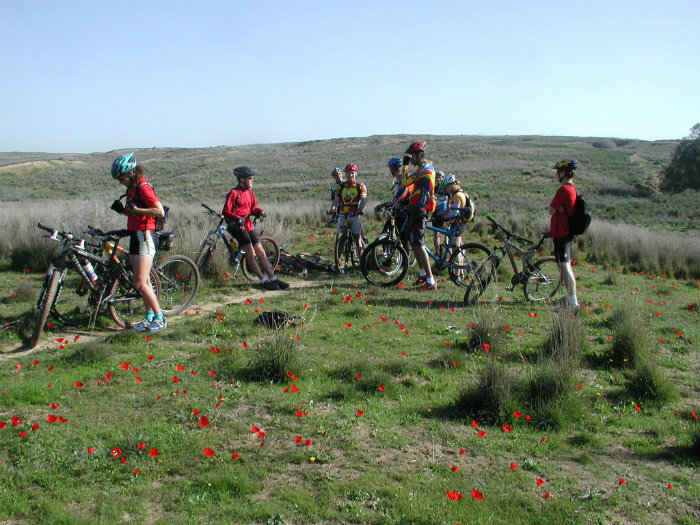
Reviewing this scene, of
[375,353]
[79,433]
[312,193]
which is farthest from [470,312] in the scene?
[312,193]

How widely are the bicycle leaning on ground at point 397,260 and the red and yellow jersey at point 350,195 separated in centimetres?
97

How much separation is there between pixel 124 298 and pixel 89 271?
20.7 inches

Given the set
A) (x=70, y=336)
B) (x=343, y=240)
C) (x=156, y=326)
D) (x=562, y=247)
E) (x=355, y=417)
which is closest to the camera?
(x=355, y=417)

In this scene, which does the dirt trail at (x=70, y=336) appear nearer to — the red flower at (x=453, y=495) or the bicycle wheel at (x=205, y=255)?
the bicycle wheel at (x=205, y=255)

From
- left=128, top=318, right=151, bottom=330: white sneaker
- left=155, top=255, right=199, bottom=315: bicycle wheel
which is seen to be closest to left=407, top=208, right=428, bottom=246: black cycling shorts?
left=155, top=255, right=199, bottom=315: bicycle wheel

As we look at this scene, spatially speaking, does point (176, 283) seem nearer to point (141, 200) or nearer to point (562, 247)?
point (141, 200)

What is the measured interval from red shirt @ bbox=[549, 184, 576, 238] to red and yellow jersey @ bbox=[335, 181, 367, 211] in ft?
11.6

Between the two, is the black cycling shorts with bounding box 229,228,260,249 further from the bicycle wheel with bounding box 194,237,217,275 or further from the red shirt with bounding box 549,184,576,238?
the red shirt with bounding box 549,184,576,238

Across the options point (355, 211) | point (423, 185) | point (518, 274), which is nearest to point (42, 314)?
point (423, 185)

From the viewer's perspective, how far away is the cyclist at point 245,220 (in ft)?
29.6

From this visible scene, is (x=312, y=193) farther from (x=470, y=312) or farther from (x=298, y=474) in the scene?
(x=298, y=474)

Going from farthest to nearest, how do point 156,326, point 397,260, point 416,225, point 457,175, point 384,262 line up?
point 457,175 → point 397,260 → point 384,262 → point 416,225 → point 156,326

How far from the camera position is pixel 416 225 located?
354 inches

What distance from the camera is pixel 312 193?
33.2 meters
